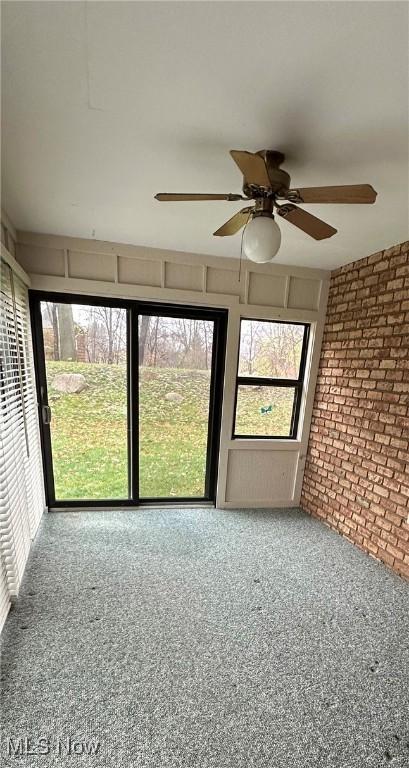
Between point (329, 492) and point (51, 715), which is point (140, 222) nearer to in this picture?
point (51, 715)

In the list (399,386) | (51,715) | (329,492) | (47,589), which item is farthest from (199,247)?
(51,715)

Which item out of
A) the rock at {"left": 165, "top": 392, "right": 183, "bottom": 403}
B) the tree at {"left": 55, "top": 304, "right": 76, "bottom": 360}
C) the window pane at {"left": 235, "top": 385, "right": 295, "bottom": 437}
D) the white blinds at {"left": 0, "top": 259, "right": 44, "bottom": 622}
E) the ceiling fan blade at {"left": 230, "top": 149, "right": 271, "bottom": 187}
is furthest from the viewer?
the window pane at {"left": 235, "top": 385, "right": 295, "bottom": 437}

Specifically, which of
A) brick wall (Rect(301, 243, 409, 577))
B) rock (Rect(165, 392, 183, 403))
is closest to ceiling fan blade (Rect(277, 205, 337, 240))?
brick wall (Rect(301, 243, 409, 577))

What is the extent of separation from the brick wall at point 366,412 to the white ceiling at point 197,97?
2.55 feet

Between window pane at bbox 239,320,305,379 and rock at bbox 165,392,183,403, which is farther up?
window pane at bbox 239,320,305,379

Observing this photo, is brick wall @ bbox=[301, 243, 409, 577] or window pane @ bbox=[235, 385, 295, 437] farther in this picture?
window pane @ bbox=[235, 385, 295, 437]

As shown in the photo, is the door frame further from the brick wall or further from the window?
the brick wall

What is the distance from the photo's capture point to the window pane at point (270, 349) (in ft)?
10.1

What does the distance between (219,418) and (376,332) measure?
5.40 feet

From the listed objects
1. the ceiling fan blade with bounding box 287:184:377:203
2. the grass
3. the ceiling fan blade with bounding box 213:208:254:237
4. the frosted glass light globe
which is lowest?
the grass

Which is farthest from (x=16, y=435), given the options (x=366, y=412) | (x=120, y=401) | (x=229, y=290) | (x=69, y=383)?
(x=366, y=412)

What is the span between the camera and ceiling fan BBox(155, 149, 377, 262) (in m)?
1.18

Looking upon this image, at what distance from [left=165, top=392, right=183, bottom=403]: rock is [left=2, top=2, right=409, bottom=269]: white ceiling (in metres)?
1.69

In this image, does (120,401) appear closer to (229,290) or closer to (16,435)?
(16,435)
